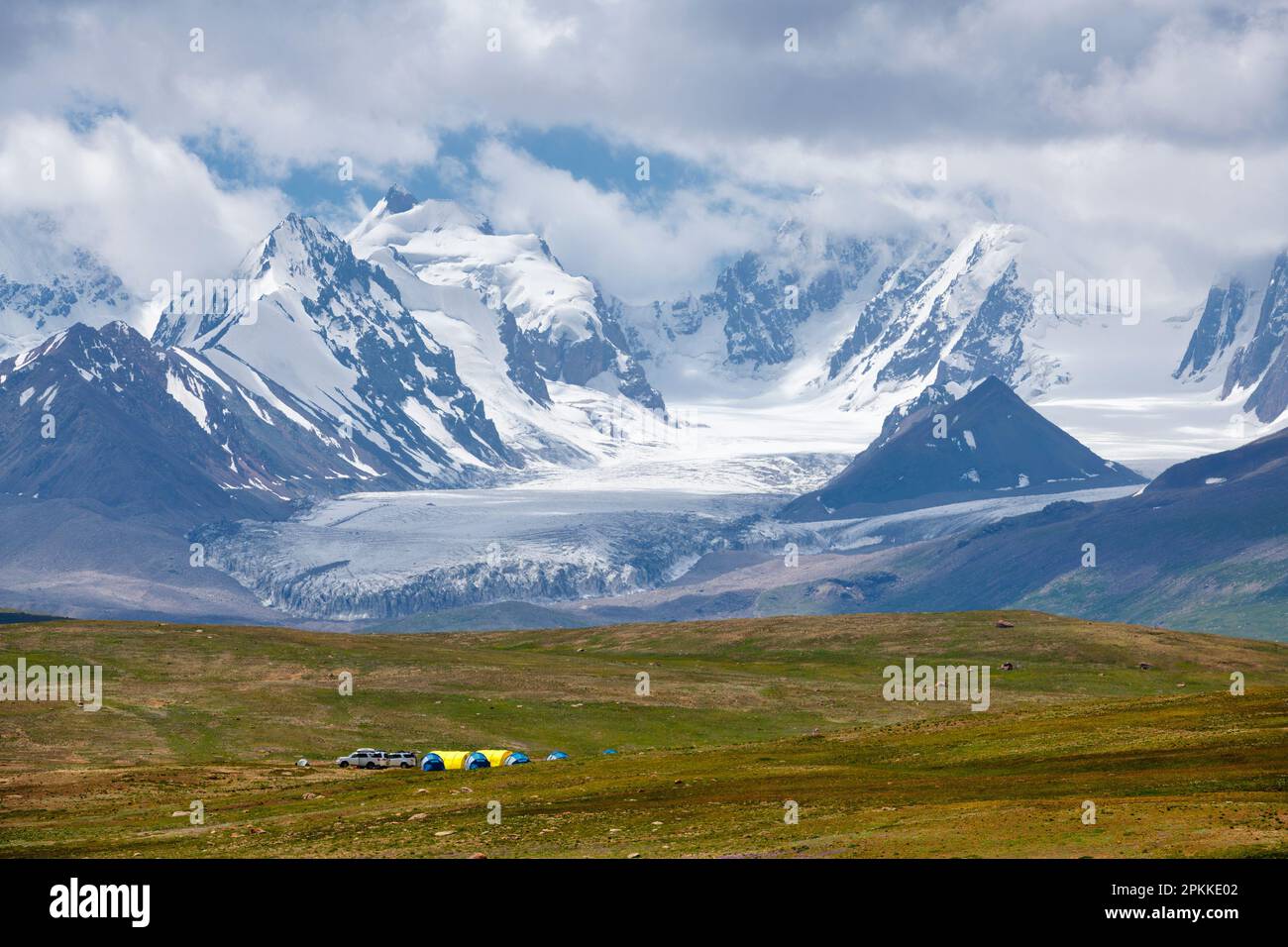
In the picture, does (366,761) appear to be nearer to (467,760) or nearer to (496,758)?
(467,760)

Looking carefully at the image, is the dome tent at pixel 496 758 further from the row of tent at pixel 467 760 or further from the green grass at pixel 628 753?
the green grass at pixel 628 753

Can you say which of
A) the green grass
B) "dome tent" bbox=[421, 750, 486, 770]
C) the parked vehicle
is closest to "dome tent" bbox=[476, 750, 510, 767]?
"dome tent" bbox=[421, 750, 486, 770]

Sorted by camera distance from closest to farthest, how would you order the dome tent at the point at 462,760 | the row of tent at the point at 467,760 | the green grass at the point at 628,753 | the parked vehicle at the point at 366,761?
the green grass at the point at 628,753 < the dome tent at the point at 462,760 < the row of tent at the point at 467,760 < the parked vehicle at the point at 366,761

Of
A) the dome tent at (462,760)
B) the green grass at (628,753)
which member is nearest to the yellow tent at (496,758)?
the dome tent at (462,760)
